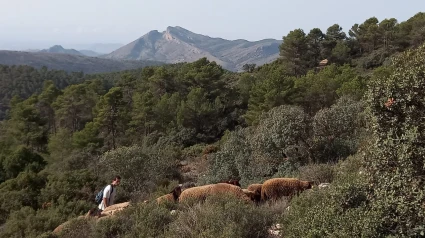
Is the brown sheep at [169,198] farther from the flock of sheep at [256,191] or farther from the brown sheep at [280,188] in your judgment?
the brown sheep at [280,188]

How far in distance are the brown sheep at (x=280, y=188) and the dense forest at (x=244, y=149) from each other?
713 mm

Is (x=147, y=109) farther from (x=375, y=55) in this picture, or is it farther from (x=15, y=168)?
(x=375, y=55)

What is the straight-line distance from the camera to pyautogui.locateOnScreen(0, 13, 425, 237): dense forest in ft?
15.4

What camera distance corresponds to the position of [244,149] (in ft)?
50.4

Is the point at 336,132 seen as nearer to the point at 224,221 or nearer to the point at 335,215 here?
the point at 224,221

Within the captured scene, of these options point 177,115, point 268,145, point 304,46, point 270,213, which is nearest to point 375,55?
point 304,46

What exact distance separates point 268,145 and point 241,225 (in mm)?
8060

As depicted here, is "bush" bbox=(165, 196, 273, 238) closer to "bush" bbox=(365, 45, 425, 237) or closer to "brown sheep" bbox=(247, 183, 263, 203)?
→ "bush" bbox=(365, 45, 425, 237)

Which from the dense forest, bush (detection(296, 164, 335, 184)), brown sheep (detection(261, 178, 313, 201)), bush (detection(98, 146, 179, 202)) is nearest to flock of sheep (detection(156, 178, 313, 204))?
brown sheep (detection(261, 178, 313, 201))

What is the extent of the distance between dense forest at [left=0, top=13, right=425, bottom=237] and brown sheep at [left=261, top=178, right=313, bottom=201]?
28.1 inches

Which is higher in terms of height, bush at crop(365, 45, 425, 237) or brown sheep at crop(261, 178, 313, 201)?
bush at crop(365, 45, 425, 237)

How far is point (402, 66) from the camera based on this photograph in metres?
5.21

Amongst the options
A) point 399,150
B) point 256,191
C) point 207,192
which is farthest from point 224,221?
point 256,191

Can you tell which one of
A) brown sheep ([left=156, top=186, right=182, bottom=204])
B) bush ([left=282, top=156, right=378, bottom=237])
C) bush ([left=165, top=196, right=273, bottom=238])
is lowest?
brown sheep ([left=156, top=186, right=182, bottom=204])
